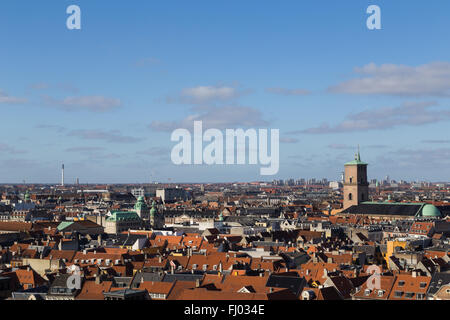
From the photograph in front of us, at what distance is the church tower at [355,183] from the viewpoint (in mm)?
179125

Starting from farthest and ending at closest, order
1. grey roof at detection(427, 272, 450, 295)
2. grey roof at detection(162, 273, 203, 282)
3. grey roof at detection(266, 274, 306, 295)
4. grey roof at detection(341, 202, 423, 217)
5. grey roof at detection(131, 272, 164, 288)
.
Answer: grey roof at detection(341, 202, 423, 217) < grey roof at detection(131, 272, 164, 288) < grey roof at detection(162, 273, 203, 282) < grey roof at detection(266, 274, 306, 295) < grey roof at detection(427, 272, 450, 295)

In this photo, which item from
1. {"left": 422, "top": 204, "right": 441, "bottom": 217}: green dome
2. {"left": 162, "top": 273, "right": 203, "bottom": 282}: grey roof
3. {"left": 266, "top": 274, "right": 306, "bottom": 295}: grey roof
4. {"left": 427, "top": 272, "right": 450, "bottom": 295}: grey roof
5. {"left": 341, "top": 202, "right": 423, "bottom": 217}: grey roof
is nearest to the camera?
{"left": 427, "top": 272, "right": 450, "bottom": 295}: grey roof

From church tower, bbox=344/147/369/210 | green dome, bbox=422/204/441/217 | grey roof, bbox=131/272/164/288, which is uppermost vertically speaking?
church tower, bbox=344/147/369/210

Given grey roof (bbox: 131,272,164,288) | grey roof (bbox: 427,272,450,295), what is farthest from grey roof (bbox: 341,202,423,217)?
grey roof (bbox: 131,272,164,288)

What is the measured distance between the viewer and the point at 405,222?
449ft

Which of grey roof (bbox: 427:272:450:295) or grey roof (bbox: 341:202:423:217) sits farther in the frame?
grey roof (bbox: 341:202:423:217)

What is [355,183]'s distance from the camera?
180 m

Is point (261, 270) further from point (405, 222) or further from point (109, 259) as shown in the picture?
point (405, 222)

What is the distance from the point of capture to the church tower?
588ft

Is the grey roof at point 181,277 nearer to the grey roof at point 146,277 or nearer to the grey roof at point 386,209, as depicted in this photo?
the grey roof at point 146,277

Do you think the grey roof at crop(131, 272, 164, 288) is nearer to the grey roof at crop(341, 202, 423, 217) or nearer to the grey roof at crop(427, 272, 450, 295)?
the grey roof at crop(427, 272, 450, 295)

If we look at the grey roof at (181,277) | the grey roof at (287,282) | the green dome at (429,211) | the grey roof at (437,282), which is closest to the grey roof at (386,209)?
the green dome at (429,211)

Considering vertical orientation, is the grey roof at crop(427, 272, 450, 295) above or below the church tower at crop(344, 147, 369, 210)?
below
